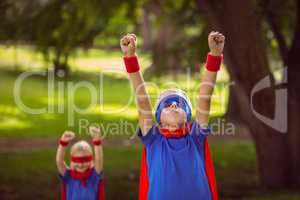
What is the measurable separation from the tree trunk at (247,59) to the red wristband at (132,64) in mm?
4537

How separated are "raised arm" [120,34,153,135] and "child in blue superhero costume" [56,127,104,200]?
1.55 meters

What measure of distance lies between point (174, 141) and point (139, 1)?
819 centimetres

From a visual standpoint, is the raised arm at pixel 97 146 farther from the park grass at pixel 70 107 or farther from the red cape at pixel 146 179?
the park grass at pixel 70 107

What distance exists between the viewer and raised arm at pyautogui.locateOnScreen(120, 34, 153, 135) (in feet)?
12.0

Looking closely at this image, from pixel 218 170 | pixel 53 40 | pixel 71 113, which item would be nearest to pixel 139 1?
pixel 53 40

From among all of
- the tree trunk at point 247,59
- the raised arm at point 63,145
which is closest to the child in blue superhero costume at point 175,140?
the raised arm at point 63,145

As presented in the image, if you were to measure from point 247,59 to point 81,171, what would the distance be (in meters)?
3.64

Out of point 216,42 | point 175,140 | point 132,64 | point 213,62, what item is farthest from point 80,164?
point 216,42

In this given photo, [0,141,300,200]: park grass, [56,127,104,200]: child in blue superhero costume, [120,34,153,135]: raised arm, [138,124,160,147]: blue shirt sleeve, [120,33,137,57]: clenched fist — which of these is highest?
[120,33,137,57]: clenched fist

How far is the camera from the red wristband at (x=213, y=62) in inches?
147

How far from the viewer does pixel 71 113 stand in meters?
18.7

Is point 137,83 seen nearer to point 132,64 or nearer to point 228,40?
point 132,64

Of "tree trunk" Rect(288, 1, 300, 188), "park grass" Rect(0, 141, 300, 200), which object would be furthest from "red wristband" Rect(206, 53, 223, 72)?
"tree trunk" Rect(288, 1, 300, 188)

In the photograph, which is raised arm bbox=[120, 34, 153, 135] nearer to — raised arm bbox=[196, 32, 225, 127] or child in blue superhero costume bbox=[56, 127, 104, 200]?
raised arm bbox=[196, 32, 225, 127]
